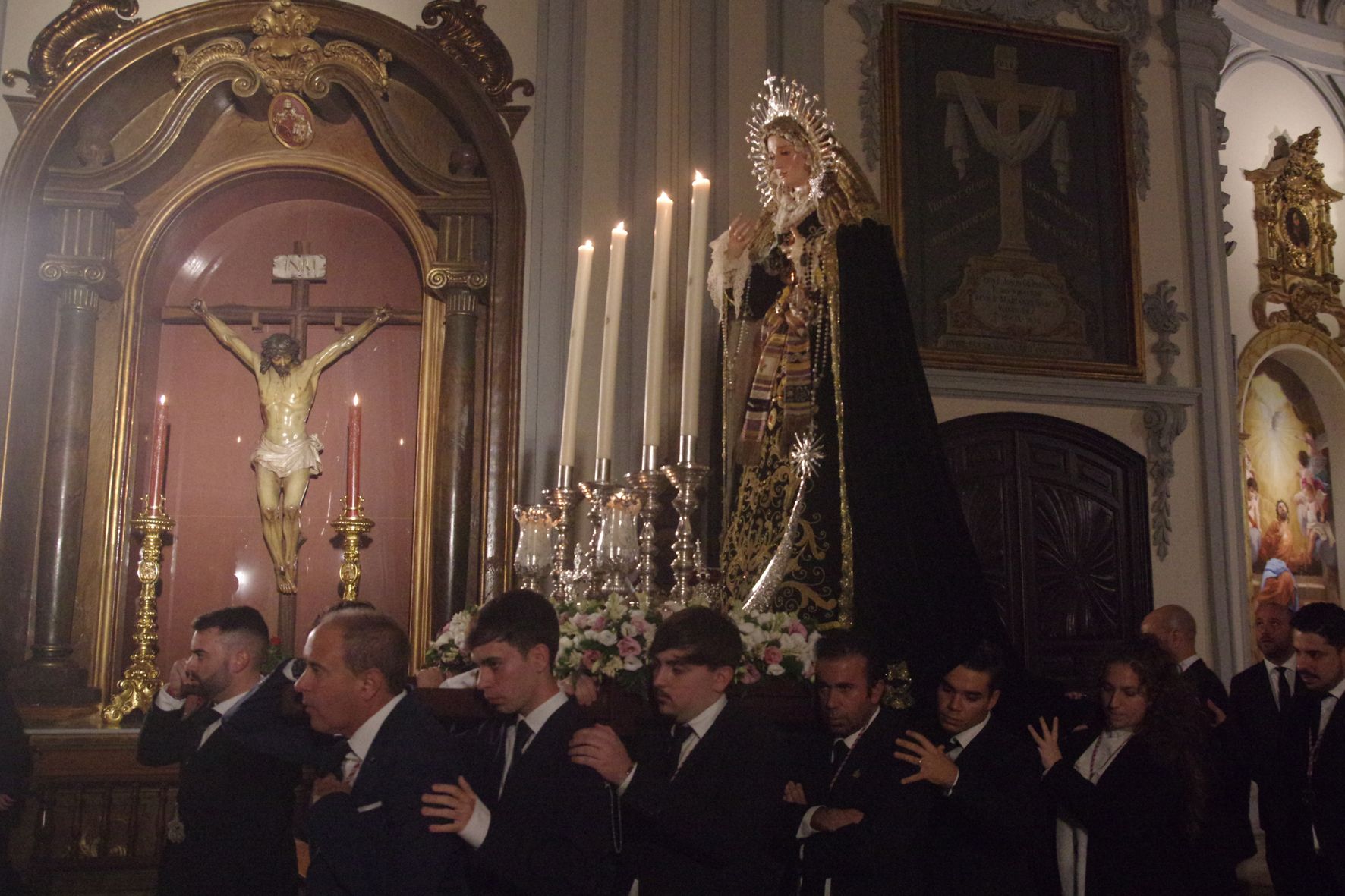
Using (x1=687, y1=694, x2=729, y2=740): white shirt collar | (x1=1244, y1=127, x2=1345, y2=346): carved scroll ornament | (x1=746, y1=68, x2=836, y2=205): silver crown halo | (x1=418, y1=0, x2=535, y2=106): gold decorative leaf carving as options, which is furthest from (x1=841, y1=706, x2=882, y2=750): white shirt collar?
(x1=1244, y1=127, x2=1345, y2=346): carved scroll ornament

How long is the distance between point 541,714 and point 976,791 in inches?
51.4

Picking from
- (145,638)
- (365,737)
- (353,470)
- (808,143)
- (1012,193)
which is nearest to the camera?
(365,737)

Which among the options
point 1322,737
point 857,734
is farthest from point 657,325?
point 1322,737

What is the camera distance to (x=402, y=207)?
6.65m

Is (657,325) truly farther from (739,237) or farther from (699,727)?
(699,727)

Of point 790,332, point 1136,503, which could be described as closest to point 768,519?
point 790,332

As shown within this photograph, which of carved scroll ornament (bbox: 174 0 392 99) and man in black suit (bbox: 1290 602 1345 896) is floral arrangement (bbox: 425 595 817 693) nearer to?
man in black suit (bbox: 1290 602 1345 896)

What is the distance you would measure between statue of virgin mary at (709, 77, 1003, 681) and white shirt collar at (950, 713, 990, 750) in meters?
0.36

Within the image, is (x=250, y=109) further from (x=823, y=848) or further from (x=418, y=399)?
(x=823, y=848)

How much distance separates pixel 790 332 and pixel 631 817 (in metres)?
2.29

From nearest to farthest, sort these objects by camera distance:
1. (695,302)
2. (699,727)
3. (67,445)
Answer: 1. (699,727)
2. (695,302)
3. (67,445)

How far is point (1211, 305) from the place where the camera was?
7699 mm

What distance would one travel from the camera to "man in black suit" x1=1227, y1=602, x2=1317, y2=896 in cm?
502

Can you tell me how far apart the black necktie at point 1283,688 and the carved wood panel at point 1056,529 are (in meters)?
1.53
